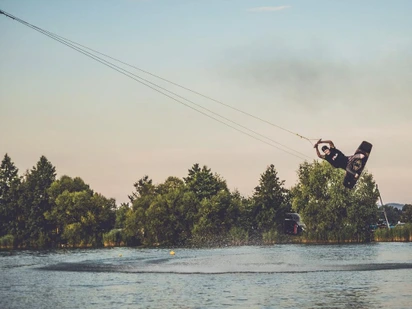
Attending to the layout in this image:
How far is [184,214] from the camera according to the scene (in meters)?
98.1

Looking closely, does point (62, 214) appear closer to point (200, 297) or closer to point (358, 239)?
point (358, 239)

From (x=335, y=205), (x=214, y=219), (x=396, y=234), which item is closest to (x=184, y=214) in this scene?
(x=214, y=219)

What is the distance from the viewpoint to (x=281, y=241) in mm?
95250

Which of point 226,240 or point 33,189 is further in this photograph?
point 33,189

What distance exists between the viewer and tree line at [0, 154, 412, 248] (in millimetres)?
88312

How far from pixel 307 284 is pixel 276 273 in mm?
6425

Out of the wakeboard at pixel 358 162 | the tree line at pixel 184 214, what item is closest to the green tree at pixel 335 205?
the tree line at pixel 184 214

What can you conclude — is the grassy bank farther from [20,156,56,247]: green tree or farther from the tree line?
[20,156,56,247]: green tree

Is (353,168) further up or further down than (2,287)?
further up

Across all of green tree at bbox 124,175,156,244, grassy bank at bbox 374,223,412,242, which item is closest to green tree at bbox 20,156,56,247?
green tree at bbox 124,175,156,244

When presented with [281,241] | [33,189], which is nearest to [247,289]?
[281,241]

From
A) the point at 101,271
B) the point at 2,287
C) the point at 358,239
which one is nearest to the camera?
the point at 2,287

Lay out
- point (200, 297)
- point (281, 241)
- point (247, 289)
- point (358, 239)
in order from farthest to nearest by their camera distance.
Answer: point (281, 241) < point (358, 239) < point (247, 289) < point (200, 297)

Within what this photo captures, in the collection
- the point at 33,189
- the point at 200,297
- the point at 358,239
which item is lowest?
the point at 200,297
